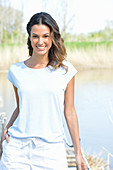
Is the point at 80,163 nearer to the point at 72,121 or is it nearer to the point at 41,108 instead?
the point at 72,121

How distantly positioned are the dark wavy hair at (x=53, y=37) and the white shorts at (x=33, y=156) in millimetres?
315

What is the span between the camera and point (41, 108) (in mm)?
1335

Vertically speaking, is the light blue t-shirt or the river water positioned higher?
the light blue t-shirt

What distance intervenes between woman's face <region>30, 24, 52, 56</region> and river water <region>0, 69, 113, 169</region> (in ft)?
4.02

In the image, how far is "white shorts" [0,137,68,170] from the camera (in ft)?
4.24

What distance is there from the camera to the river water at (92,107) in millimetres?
4383

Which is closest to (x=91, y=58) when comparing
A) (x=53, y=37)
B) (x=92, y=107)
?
(x=92, y=107)

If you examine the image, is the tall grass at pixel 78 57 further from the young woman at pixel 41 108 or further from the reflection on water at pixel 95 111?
the young woman at pixel 41 108

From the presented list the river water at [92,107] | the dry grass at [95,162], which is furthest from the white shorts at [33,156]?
the dry grass at [95,162]

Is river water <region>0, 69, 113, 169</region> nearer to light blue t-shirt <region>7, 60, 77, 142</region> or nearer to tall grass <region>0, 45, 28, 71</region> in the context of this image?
tall grass <region>0, 45, 28, 71</region>

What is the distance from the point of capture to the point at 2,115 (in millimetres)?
2230

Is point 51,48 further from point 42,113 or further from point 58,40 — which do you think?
point 42,113

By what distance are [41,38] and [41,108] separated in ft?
0.93

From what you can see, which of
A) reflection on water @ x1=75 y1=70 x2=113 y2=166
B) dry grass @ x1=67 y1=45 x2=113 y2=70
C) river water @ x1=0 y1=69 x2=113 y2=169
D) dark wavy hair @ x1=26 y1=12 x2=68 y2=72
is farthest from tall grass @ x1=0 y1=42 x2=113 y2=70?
dark wavy hair @ x1=26 y1=12 x2=68 y2=72
